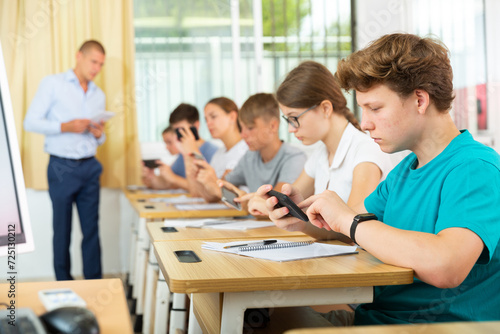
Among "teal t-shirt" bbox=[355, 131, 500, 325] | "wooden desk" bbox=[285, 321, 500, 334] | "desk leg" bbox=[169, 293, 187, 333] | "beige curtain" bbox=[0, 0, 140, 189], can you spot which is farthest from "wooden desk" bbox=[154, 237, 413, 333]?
"beige curtain" bbox=[0, 0, 140, 189]

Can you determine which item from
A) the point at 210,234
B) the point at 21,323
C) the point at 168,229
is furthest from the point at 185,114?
the point at 21,323

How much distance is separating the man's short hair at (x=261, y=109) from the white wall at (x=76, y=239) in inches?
84.9

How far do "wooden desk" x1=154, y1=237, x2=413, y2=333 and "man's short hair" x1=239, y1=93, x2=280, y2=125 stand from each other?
1.63 metres

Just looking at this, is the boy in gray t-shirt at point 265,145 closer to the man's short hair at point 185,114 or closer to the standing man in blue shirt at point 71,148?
the man's short hair at point 185,114

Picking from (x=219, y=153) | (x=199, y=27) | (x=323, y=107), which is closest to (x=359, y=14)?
(x=199, y=27)

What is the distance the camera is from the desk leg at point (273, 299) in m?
1.16

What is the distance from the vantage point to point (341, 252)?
4.55ft

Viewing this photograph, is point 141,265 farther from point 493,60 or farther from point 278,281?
point 493,60

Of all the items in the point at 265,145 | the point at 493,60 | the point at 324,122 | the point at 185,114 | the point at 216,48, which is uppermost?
the point at 216,48

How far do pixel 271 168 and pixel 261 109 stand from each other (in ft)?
1.05

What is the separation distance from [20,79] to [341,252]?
3.71 meters

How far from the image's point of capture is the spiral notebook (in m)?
1.34

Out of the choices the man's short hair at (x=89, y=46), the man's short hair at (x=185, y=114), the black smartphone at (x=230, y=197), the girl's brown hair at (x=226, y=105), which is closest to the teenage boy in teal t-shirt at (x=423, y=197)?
the black smartphone at (x=230, y=197)

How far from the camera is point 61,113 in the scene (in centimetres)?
399
